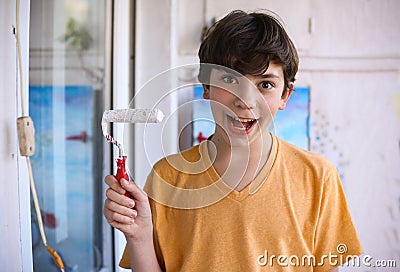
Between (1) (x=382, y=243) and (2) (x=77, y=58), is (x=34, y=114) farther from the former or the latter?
(1) (x=382, y=243)

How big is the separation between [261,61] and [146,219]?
1.07 ft

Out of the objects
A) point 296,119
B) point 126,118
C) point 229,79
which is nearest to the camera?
point 126,118

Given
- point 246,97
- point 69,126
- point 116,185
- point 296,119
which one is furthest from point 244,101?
point 296,119

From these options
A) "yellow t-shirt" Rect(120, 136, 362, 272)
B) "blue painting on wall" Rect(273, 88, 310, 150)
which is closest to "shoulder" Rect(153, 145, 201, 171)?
"yellow t-shirt" Rect(120, 136, 362, 272)

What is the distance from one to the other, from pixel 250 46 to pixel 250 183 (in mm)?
Answer: 246

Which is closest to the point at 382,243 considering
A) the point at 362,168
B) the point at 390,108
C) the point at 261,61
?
the point at 362,168

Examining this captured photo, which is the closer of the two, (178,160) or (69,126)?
(178,160)

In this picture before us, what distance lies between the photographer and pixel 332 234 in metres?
Answer: 0.70

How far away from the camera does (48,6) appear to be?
3.09 feet

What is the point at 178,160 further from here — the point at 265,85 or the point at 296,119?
the point at 296,119

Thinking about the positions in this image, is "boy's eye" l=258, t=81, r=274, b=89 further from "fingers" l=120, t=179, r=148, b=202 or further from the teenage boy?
"fingers" l=120, t=179, r=148, b=202

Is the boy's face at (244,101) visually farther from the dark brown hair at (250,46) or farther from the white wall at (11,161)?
the white wall at (11,161)

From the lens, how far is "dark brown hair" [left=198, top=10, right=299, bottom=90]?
0.65m

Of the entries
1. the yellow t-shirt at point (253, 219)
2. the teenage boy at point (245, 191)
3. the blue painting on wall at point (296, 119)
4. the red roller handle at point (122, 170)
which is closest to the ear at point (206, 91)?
the teenage boy at point (245, 191)
